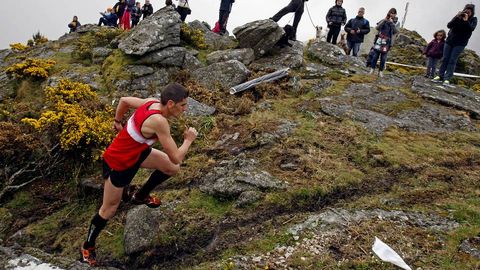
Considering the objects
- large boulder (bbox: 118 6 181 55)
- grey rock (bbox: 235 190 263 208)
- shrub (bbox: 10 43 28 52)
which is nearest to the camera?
grey rock (bbox: 235 190 263 208)

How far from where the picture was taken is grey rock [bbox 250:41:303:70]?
14.2 meters

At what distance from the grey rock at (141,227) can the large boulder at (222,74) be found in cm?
655

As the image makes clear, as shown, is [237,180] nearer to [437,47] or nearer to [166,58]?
[166,58]

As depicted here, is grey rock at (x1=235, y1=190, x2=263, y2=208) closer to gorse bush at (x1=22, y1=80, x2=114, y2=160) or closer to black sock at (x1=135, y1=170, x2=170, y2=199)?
black sock at (x1=135, y1=170, x2=170, y2=199)

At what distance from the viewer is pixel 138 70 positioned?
12.7m

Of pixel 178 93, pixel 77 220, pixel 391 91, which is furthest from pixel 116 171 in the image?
pixel 391 91

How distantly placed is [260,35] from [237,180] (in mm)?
9323

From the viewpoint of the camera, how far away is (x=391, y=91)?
1311cm

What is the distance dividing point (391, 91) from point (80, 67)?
11.7 metres

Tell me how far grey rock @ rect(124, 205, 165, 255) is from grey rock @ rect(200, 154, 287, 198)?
1.13 metres

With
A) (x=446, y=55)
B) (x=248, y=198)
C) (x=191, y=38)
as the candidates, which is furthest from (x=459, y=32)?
(x=248, y=198)

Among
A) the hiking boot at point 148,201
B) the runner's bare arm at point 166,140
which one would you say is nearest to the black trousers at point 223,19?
the hiking boot at point 148,201

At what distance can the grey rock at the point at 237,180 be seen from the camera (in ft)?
22.9

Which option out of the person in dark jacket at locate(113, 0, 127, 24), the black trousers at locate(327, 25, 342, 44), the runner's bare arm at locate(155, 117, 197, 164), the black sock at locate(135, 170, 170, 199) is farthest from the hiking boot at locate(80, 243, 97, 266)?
the person in dark jacket at locate(113, 0, 127, 24)
